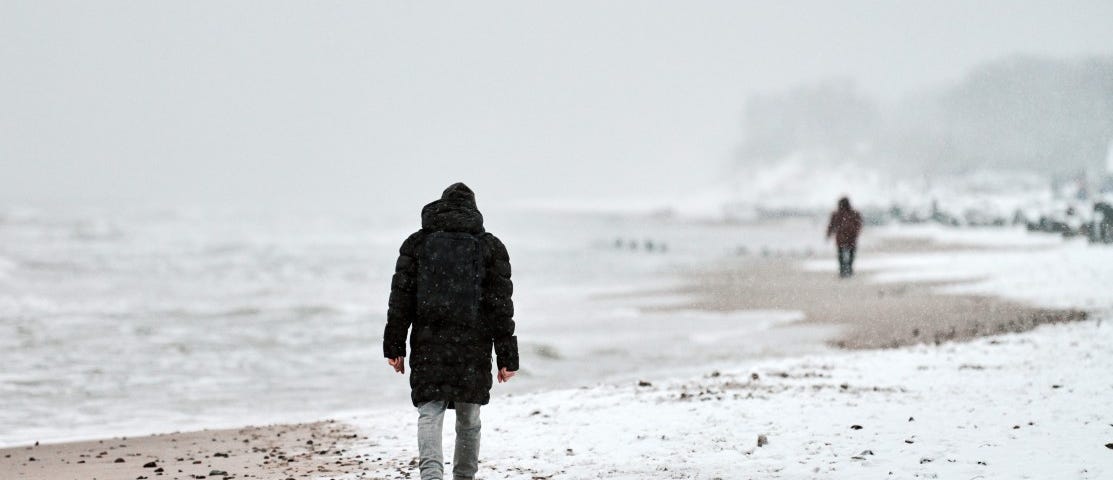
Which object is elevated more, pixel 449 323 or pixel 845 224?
pixel 845 224

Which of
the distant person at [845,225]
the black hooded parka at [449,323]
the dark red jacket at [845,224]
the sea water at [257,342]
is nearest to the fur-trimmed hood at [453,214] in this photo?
the black hooded parka at [449,323]

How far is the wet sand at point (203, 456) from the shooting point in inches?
294

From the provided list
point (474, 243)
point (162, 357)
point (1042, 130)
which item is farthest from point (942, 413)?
point (1042, 130)

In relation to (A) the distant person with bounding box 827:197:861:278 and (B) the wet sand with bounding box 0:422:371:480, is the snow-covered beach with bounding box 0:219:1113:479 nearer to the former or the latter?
(B) the wet sand with bounding box 0:422:371:480

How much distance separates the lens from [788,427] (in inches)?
297

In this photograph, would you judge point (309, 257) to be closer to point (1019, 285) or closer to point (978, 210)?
point (1019, 285)

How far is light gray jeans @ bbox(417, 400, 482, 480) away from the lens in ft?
19.3

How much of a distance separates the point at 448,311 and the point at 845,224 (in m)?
21.1

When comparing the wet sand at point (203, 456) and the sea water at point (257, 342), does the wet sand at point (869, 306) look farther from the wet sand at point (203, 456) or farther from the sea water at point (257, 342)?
the wet sand at point (203, 456)

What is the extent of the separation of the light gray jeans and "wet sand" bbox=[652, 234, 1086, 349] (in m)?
9.07

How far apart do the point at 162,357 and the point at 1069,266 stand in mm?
20417

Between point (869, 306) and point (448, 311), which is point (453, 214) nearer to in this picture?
point (448, 311)

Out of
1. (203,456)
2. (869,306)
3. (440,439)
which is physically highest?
(869,306)

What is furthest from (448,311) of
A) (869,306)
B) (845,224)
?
(845,224)
